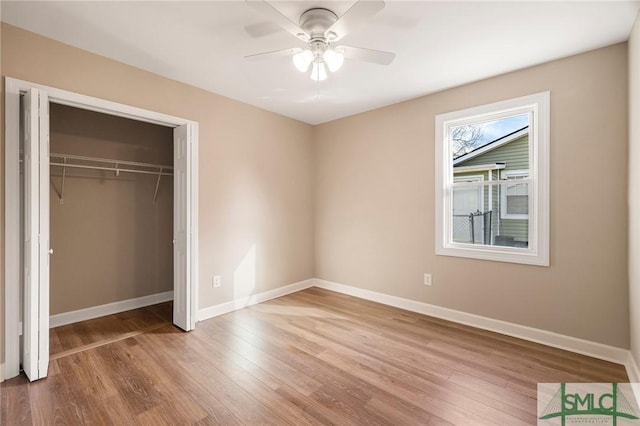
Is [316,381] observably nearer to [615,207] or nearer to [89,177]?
[615,207]

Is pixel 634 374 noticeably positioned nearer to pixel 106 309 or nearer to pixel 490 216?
pixel 490 216

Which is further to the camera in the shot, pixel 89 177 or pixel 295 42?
pixel 89 177

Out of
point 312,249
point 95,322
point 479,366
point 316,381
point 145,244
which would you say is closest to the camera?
point 316,381

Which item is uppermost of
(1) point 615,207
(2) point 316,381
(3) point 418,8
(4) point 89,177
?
(3) point 418,8

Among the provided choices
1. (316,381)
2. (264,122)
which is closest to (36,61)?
(264,122)

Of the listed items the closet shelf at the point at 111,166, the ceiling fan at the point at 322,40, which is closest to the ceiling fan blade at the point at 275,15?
the ceiling fan at the point at 322,40

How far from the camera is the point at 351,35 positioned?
7.65ft

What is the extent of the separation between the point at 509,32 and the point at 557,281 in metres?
2.18

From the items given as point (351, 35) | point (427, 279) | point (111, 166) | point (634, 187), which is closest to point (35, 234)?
point (111, 166)

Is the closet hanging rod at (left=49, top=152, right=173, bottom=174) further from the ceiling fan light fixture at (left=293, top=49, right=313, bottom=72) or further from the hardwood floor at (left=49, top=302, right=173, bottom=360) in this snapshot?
the ceiling fan light fixture at (left=293, top=49, right=313, bottom=72)

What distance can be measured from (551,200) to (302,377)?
269 centimetres

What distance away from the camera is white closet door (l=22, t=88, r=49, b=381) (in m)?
2.16

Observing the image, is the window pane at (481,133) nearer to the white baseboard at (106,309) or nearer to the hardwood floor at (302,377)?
the hardwood floor at (302,377)

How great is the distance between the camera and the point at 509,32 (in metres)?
2.28
